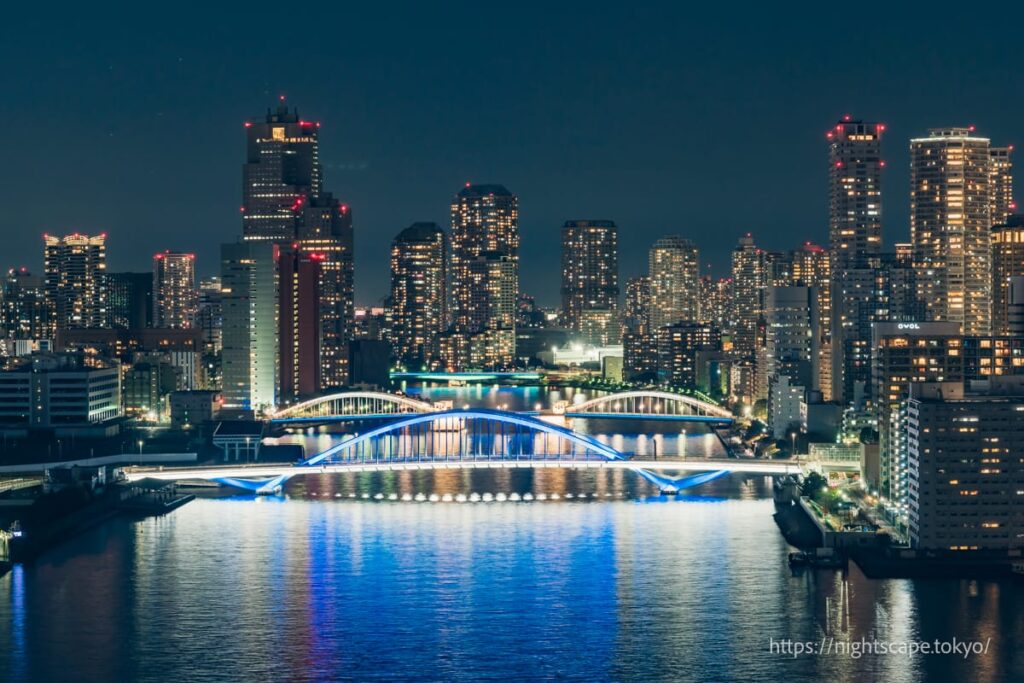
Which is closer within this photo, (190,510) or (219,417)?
(190,510)

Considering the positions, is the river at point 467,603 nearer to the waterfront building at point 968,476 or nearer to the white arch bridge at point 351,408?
the waterfront building at point 968,476

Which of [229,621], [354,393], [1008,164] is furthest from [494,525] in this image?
[1008,164]

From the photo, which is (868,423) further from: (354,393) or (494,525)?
(354,393)

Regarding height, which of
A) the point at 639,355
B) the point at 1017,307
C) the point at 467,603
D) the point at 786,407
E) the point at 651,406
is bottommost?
the point at 467,603

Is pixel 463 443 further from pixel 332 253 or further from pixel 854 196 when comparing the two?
pixel 332 253

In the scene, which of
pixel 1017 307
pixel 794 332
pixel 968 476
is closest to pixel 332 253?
pixel 794 332
